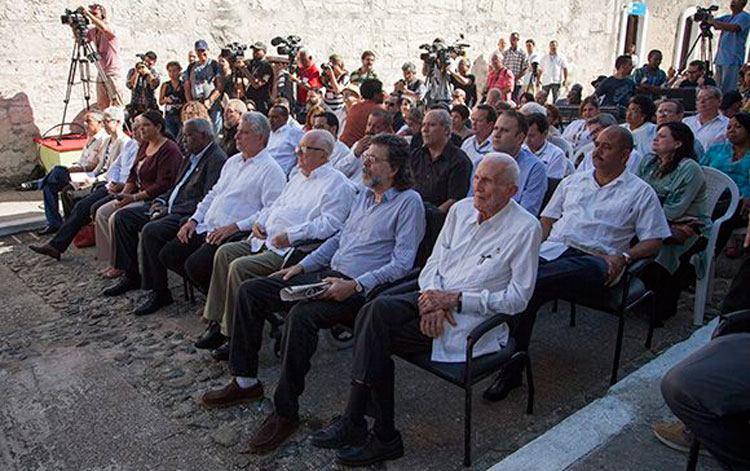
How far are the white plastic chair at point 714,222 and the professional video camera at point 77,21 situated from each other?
25.8ft

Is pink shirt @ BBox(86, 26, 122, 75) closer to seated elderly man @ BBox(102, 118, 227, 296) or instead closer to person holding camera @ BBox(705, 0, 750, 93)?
seated elderly man @ BBox(102, 118, 227, 296)

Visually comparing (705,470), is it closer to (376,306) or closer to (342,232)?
(376,306)

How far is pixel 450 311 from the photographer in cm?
270

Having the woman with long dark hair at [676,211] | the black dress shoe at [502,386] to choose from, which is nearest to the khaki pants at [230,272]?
the black dress shoe at [502,386]

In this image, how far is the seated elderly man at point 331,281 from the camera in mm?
2896

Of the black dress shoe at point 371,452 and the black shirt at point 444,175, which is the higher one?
the black shirt at point 444,175

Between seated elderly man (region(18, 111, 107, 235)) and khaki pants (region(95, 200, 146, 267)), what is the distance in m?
1.18

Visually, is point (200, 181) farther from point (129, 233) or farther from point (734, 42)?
point (734, 42)

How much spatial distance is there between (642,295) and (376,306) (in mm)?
1574

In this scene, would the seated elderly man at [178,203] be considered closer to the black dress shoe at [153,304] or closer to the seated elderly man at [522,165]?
the black dress shoe at [153,304]

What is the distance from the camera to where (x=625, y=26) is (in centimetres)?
1878

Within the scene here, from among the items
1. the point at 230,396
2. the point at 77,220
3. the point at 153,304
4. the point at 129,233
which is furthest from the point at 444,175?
the point at 77,220

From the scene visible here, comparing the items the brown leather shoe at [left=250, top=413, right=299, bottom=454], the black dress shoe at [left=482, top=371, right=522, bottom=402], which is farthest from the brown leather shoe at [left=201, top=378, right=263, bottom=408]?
the black dress shoe at [left=482, top=371, right=522, bottom=402]

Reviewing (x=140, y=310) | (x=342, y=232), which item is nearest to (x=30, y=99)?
(x=140, y=310)
